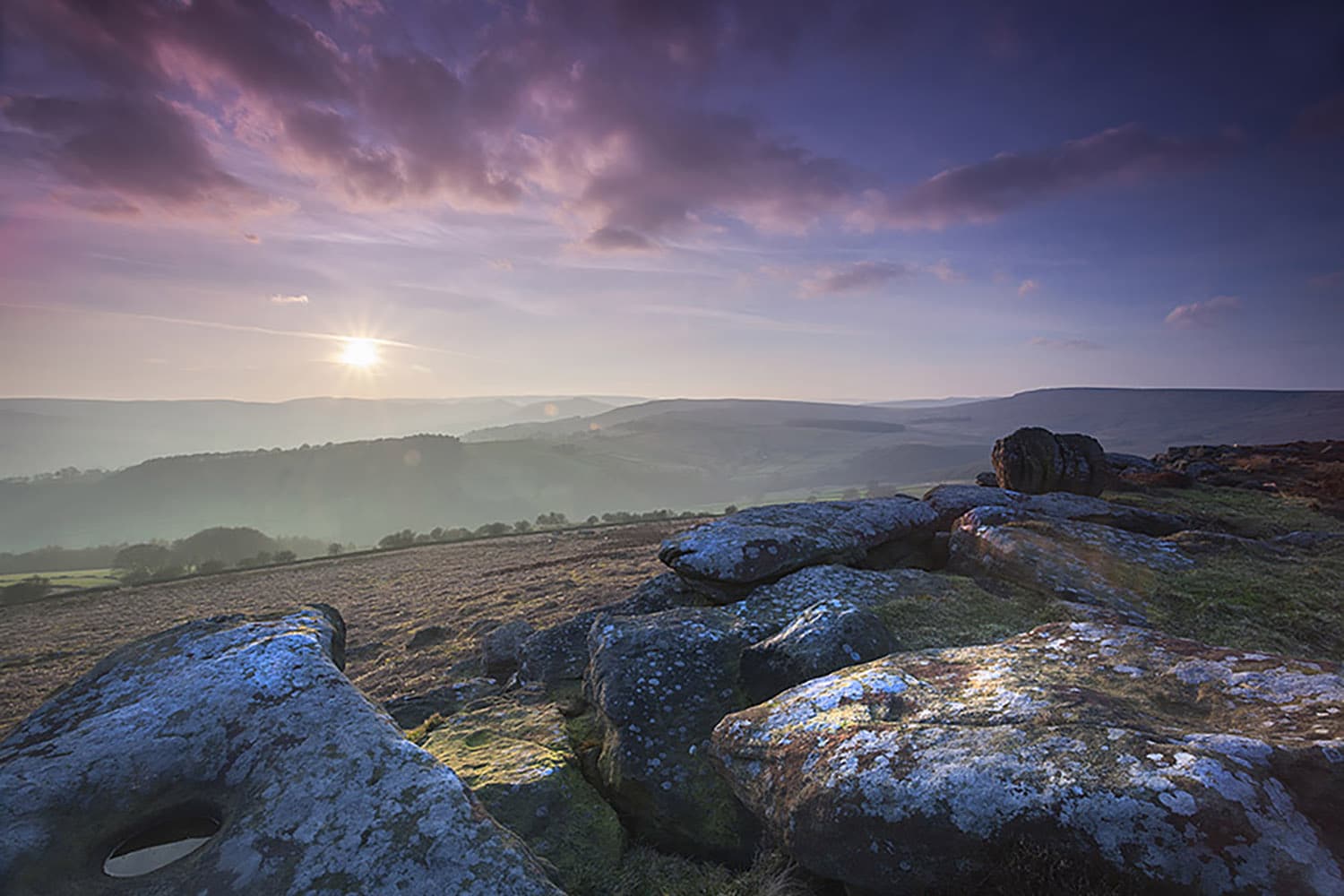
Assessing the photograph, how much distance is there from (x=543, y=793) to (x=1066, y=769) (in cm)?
419

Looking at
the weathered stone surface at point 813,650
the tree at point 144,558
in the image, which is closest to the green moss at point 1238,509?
the weathered stone surface at point 813,650

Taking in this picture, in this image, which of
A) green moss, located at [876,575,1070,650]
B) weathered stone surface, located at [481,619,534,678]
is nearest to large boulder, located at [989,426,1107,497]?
green moss, located at [876,575,1070,650]

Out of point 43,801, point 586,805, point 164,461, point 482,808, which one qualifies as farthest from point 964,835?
point 164,461

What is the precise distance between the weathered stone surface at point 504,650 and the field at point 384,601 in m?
1.40

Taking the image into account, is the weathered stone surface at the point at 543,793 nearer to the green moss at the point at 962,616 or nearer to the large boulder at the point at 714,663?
the large boulder at the point at 714,663

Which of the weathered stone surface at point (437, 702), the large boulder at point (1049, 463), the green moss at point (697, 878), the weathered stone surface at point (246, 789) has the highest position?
the large boulder at point (1049, 463)

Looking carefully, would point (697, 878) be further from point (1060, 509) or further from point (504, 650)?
point (1060, 509)

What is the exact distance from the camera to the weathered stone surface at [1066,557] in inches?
305

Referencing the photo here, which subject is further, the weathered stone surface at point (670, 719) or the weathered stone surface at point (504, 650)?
the weathered stone surface at point (504, 650)

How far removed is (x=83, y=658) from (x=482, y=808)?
20037mm

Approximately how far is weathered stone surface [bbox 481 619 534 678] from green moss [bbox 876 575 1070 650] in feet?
19.7

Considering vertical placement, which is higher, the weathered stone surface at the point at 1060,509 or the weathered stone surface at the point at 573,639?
the weathered stone surface at the point at 1060,509

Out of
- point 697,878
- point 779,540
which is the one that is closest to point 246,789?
point 697,878

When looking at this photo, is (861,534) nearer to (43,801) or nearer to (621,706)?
(621,706)
